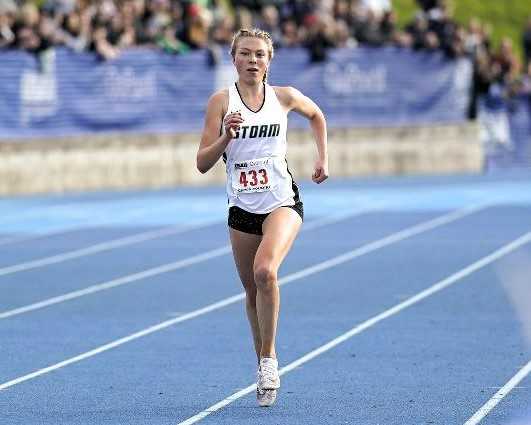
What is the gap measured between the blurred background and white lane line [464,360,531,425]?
52.6ft

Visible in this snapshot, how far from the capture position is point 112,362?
9883 mm

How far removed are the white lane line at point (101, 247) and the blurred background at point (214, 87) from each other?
5.15 m

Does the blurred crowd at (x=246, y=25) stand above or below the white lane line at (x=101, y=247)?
above

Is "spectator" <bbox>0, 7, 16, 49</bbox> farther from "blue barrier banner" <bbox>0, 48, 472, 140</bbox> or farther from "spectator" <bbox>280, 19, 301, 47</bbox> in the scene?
"spectator" <bbox>280, 19, 301, 47</bbox>

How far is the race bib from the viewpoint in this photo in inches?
324

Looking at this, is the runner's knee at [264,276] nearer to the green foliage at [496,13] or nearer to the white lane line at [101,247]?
the white lane line at [101,247]

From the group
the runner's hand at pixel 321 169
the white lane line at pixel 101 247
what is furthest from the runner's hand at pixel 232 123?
the white lane line at pixel 101 247

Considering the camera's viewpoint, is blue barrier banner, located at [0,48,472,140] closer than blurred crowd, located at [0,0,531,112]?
Yes

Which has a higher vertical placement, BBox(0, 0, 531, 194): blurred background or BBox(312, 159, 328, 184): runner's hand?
BBox(312, 159, 328, 184): runner's hand

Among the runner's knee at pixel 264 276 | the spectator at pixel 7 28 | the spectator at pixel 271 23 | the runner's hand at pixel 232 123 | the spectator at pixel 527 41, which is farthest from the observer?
the spectator at pixel 527 41

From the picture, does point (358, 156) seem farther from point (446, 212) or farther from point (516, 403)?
point (516, 403)

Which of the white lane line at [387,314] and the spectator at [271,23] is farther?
the spectator at [271,23]

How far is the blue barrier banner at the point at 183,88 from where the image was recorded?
24.6m

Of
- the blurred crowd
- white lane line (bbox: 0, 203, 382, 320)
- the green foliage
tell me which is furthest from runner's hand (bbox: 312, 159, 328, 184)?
the green foliage
